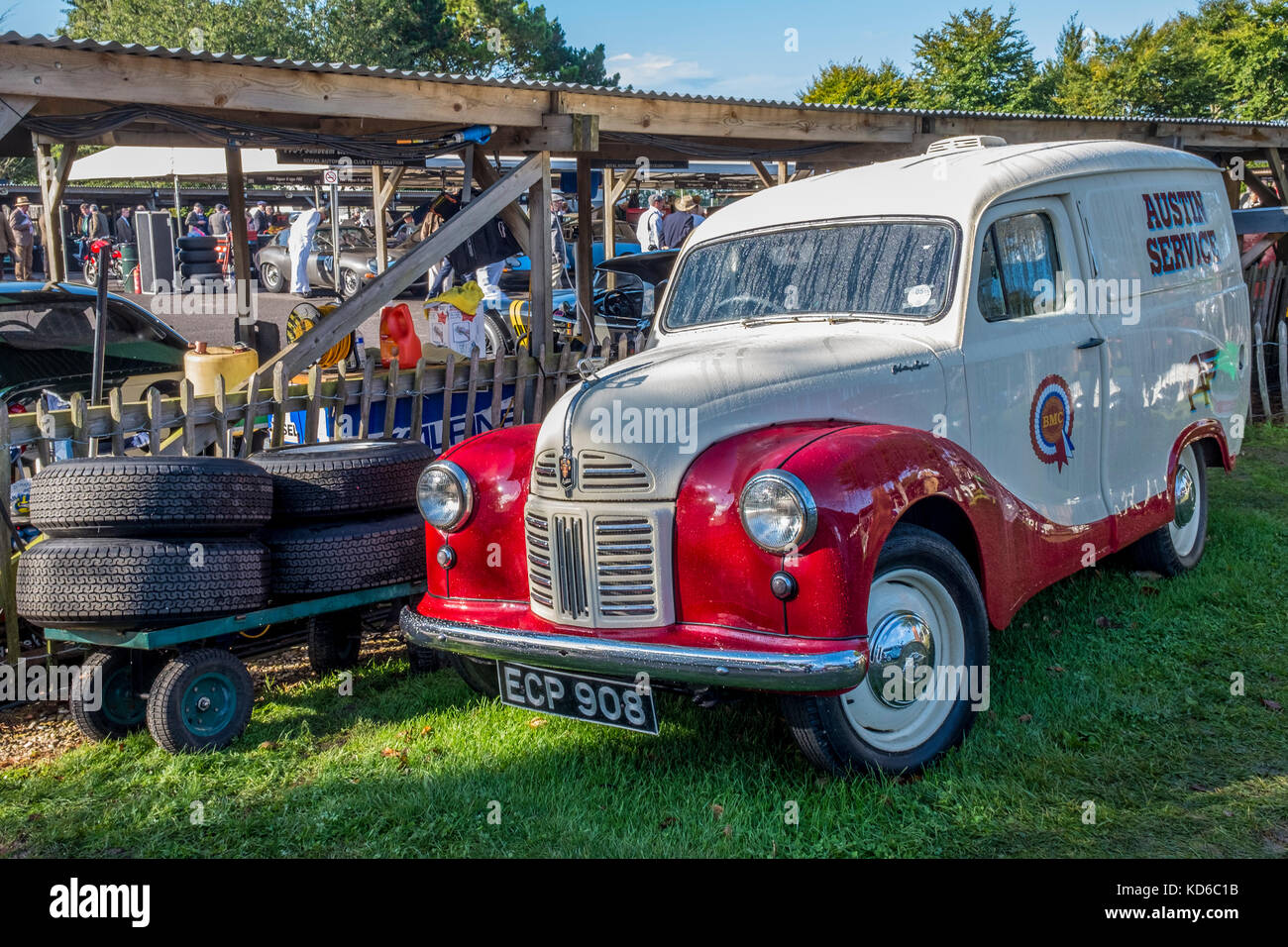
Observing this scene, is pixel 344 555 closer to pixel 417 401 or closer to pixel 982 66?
pixel 417 401

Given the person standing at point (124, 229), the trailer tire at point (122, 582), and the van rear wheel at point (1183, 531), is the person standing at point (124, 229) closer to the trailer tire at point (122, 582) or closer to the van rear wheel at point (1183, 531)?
the trailer tire at point (122, 582)

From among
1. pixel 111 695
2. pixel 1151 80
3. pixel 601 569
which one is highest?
pixel 1151 80

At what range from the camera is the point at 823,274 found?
4762mm

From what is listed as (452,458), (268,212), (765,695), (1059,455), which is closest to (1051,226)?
(1059,455)

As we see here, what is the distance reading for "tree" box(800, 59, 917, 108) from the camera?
40562 mm

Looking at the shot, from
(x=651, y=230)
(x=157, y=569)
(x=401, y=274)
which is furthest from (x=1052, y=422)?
(x=651, y=230)

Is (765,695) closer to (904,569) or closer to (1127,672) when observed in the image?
(904,569)

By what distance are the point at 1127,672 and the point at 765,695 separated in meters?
1.79

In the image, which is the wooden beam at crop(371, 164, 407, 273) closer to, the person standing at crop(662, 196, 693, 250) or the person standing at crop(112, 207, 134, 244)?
the person standing at crop(662, 196, 693, 250)

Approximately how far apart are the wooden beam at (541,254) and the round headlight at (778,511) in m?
5.08

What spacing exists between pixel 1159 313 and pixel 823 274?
200 cm

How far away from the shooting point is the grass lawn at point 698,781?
3.50 metres

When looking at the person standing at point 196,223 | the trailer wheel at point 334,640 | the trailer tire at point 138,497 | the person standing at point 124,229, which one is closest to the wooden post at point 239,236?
the trailer wheel at point 334,640

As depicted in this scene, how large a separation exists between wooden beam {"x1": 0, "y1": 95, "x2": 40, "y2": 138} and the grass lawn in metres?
3.43
